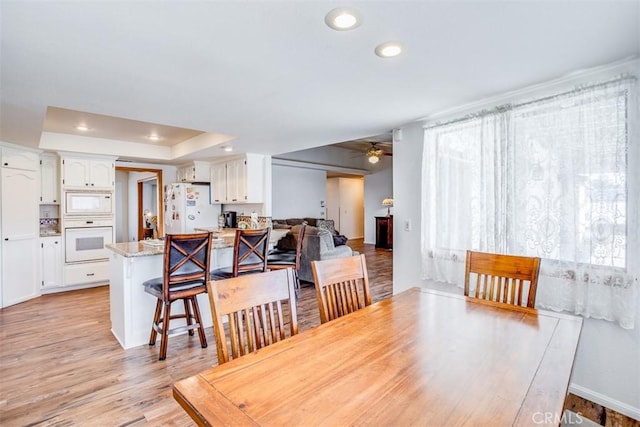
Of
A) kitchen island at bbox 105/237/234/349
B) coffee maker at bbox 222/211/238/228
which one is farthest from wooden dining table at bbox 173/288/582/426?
coffee maker at bbox 222/211/238/228

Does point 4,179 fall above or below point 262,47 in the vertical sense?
below

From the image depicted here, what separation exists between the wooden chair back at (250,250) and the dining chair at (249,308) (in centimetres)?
157

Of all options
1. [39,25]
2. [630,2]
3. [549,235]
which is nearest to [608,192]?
[549,235]

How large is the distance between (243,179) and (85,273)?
9.65 feet

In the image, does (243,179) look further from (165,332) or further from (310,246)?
(165,332)


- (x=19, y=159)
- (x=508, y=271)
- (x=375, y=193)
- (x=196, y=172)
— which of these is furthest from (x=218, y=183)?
(x=375, y=193)

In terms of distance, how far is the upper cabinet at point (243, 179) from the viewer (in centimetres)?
530

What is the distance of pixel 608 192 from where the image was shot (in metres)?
1.99

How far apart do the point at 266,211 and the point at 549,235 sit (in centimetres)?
428

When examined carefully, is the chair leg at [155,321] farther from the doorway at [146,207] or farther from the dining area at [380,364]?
the doorway at [146,207]

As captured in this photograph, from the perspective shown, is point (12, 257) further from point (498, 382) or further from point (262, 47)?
point (498, 382)

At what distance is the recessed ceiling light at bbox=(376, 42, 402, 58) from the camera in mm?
1721

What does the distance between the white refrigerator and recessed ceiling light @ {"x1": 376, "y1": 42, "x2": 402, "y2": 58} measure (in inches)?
198

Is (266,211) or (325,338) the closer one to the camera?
(325,338)
